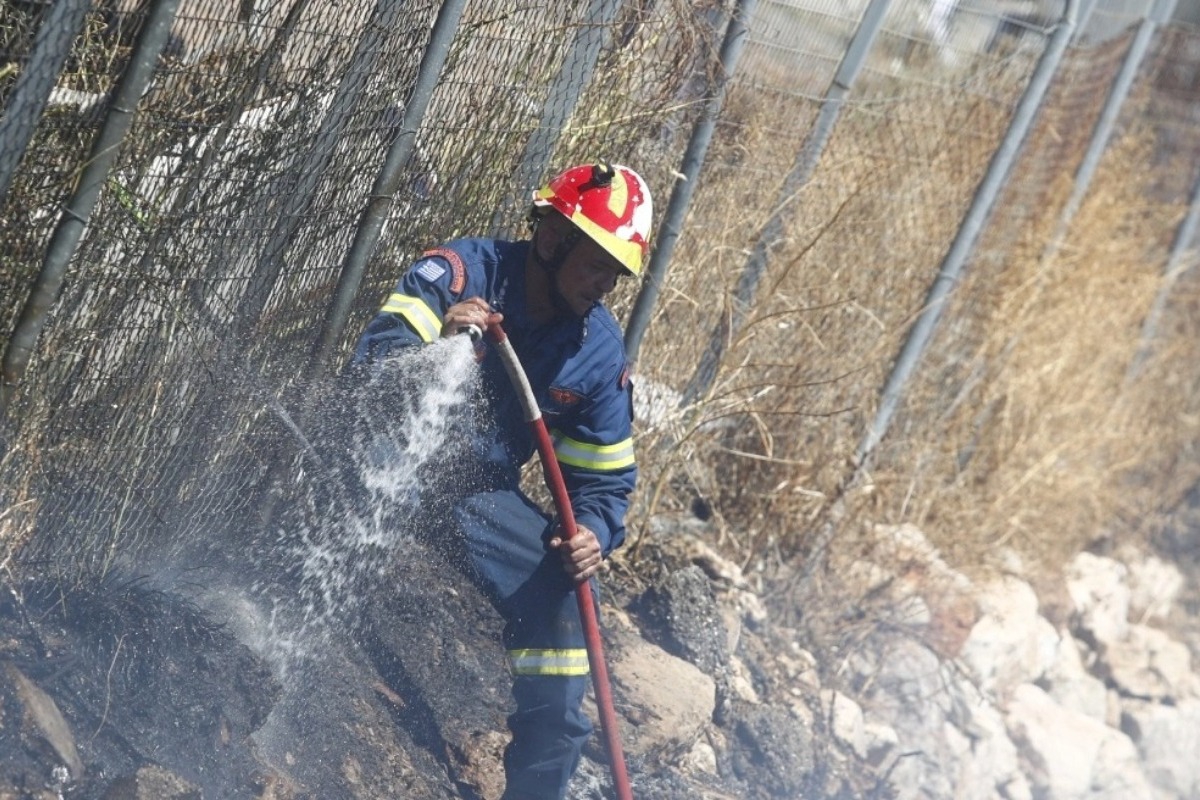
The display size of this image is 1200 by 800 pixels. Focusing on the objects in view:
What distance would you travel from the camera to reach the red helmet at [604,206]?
3.82 m

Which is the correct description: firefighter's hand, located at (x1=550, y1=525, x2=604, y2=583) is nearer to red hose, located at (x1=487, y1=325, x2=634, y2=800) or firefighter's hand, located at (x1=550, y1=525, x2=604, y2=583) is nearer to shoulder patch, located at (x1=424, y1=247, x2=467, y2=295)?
red hose, located at (x1=487, y1=325, x2=634, y2=800)

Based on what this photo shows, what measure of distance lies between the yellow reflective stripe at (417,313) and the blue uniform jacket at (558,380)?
42 mm

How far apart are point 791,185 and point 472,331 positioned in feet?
7.96

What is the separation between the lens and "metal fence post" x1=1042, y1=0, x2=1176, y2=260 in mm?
8086

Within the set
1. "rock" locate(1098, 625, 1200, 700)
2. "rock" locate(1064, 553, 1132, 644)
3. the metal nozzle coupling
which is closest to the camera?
the metal nozzle coupling

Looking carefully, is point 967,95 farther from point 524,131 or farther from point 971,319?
point 524,131

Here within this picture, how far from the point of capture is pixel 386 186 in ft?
12.7

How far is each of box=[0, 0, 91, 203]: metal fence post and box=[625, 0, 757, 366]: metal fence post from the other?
2667 mm

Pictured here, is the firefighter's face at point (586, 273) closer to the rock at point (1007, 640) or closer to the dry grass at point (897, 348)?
the dry grass at point (897, 348)

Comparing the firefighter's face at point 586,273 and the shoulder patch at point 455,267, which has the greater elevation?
the firefighter's face at point 586,273

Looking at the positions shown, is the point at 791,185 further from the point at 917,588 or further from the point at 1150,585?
the point at 1150,585

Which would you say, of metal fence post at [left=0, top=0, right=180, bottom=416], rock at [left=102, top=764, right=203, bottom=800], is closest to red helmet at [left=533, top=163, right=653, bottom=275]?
metal fence post at [left=0, top=0, right=180, bottom=416]

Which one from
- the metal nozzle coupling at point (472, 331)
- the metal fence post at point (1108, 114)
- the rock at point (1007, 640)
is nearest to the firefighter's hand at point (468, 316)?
the metal nozzle coupling at point (472, 331)

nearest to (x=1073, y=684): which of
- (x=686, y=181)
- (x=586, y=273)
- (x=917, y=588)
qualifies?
(x=917, y=588)
